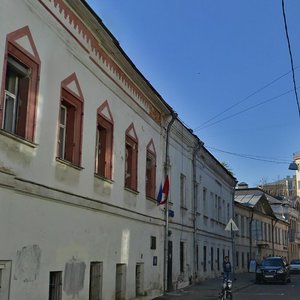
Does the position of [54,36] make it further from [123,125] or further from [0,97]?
[123,125]

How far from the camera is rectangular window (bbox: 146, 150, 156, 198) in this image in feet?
62.8

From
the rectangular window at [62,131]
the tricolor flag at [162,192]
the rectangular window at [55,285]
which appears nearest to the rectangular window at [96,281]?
the rectangular window at [55,285]

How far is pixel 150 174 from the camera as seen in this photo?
19453 mm

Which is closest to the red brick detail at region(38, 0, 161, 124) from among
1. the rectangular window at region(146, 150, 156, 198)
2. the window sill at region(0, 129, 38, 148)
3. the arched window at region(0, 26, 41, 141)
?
the arched window at region(0, 26, 41, 141)

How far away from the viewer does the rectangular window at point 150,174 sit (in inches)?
754

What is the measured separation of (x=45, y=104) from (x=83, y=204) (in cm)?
291

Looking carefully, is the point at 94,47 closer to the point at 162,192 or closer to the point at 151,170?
the point at 151,170

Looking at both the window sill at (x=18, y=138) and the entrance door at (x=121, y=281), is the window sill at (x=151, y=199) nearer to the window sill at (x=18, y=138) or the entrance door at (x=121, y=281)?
the entrance door at (x=121, y=281)

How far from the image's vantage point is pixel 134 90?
17234mm

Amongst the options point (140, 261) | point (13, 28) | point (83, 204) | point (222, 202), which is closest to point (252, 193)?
point (222, 202)

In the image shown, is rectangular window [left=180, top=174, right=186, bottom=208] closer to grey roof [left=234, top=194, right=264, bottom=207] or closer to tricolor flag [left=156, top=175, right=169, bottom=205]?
tricolor flag [left=156, top=175, right=169, bottom=205]

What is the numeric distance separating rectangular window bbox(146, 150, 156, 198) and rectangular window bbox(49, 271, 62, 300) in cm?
814

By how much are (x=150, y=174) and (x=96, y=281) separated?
21.9 feet

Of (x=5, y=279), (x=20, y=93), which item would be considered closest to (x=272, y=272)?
(x=5, y=279)
